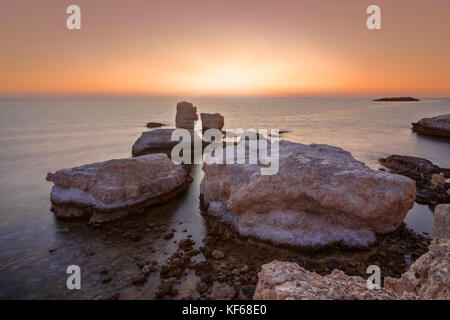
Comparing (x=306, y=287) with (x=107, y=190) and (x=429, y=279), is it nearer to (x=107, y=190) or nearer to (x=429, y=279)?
(x=429, y=279)

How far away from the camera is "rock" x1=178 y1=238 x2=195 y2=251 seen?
494 inches

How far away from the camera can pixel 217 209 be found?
1527 centimetres

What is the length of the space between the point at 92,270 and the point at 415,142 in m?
Result: 51.9

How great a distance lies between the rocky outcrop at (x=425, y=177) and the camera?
57.2ft

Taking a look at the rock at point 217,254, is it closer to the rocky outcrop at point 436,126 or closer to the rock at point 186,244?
the rock at point 186,244

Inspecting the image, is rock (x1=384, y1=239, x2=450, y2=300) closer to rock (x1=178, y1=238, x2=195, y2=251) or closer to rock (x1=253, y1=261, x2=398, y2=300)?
rock (x1=253, y1=261, x2=398, y2=300)

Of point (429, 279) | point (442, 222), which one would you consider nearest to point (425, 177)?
point (442, 222)

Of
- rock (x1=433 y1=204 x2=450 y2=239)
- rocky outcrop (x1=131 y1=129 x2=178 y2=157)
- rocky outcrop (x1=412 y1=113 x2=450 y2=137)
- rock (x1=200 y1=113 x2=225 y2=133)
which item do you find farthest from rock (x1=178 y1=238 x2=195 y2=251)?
rocky outcrop (x1=412 y1=113 x2=450 y2=137)

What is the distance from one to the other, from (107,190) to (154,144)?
19025 mm

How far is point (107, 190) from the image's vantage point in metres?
15.7

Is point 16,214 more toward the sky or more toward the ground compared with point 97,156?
more toward the ground
